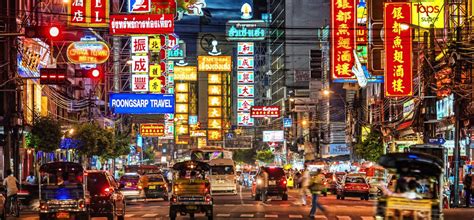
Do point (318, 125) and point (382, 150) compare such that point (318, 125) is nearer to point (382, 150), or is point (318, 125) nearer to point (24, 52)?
point (382, 150)

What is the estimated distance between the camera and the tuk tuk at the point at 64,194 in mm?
28141

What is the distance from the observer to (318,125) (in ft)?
417

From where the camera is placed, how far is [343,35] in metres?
56.1

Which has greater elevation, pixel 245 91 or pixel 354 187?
pixel 245 91

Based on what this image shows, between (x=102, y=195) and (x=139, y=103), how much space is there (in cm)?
2954

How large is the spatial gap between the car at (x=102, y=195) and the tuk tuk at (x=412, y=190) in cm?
1214

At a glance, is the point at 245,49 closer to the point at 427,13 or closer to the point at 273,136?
the point at 273,136

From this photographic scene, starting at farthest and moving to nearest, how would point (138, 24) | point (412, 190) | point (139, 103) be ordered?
point (139, 103), point (138, 24), point (412, 190)

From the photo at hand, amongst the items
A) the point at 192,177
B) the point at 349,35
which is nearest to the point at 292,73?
the point at 349,35

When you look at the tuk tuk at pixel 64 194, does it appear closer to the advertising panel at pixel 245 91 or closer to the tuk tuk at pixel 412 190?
the tuk tuk at pixel 412 190

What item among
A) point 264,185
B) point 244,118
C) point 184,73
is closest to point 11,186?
point 264,185

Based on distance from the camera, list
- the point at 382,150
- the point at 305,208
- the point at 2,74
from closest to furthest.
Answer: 1. the point at 305,208
2. the point at 2,74
3. the point at 382,150

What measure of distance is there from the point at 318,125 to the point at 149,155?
3555 cm

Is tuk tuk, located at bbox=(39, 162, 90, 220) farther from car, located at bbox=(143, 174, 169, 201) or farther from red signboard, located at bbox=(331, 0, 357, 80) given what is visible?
red signboard, located at bbox=(331, 0, 357, 80)
